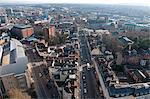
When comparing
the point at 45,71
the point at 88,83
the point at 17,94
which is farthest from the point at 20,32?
the point at 17,94

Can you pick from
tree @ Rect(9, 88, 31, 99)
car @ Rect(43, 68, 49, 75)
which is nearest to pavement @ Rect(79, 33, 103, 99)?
car @ Rect(43, 68, 49, 75)

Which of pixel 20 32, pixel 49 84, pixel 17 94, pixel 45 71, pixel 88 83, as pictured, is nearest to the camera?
pixel 17 94

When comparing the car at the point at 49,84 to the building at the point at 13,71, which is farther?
the car at the point at 49,84

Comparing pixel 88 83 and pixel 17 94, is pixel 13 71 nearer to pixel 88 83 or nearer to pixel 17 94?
pixel 17 94

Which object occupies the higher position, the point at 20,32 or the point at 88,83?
the point at 20,32

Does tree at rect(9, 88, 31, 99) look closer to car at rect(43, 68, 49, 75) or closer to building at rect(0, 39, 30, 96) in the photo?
building at rect(0, 39, 30, 96)

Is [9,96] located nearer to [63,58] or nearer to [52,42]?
[63,58]

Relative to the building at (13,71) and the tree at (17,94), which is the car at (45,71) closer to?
the building at (13,71)

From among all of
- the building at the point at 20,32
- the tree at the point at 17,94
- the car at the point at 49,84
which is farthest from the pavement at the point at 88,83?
the building at the point at 20,32
